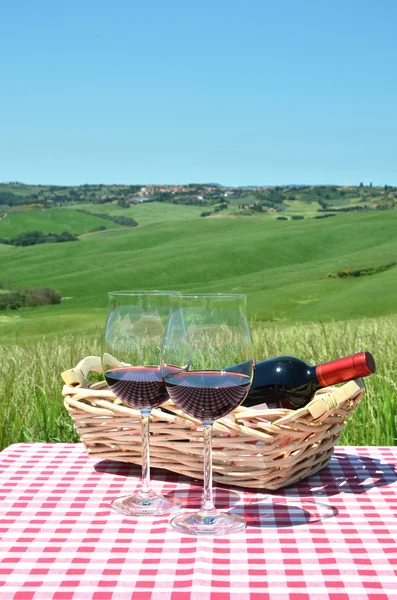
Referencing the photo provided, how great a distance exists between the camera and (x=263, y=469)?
70.7 inches

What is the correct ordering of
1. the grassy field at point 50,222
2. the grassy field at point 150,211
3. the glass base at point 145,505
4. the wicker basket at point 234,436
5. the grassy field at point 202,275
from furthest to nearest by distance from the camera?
the grassy field at point 150,211, the grassy field at point 50,222, the grassy field at point 202,275, the wicker basket at point 234,436, the glass base at point 145,505

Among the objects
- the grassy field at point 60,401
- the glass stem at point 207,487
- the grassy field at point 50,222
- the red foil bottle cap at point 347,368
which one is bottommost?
the grassy field at point 50,222

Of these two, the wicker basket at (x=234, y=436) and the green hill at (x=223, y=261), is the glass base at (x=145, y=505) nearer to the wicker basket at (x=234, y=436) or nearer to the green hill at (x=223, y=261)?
the wicker basket at (x=234, y=436)

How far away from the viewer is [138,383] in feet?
5.64

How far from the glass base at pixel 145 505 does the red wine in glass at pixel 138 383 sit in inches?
8.7

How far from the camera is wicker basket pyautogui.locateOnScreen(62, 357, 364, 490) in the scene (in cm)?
178

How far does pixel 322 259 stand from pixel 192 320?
161 ft

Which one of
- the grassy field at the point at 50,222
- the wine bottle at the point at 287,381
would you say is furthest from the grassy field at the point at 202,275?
the wine bottle at the point at 287,381

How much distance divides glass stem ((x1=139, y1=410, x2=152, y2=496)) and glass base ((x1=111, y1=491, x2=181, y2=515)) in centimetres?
1

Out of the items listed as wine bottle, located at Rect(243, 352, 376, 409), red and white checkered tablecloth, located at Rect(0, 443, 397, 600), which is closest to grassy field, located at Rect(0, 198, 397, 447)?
wine bottle, located at Rect(243, 352, 376, 409)

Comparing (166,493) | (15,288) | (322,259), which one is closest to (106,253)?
(15,288)

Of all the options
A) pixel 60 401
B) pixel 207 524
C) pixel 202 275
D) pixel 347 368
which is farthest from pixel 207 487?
pixel 202 275

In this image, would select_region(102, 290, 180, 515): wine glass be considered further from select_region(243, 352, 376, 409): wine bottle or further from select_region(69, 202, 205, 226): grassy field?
select_region(69, 202, 205, 226): grassy field

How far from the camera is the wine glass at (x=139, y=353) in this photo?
1719mm
